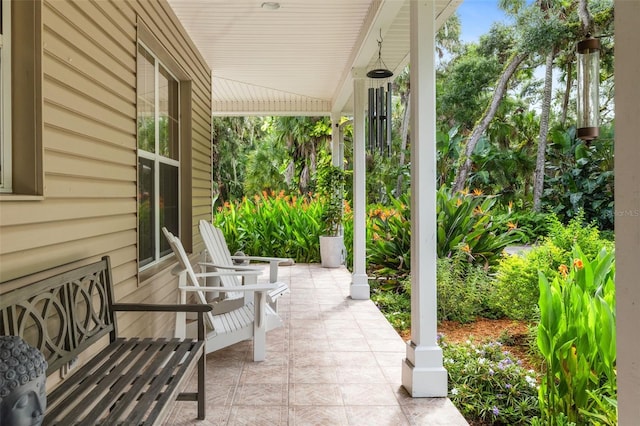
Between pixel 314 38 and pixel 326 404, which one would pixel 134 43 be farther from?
pixel 326 404

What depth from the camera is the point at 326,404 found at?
2795 millimetres

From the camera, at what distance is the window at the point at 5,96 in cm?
187

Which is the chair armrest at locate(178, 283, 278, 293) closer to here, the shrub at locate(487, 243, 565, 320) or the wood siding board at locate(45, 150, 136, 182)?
the wood siding board at locate(45, 150, 136, 182)

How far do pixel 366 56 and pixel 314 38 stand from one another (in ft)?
1.95

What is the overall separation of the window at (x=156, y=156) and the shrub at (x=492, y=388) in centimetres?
245

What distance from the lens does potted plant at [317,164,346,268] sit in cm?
815

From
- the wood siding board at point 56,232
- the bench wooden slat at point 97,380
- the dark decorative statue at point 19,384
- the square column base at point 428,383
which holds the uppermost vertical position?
the wood siding board at point 56,232

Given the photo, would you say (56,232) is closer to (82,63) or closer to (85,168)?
(85,168)

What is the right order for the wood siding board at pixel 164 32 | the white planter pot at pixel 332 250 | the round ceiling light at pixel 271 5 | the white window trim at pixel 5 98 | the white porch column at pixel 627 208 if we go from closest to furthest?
1. the white porch column at pixel 627 208
2. the white window trim at pixel 5 98
3. the wood siding board at pixel 164 32
4. the round ceiling light at pixel 271 5
5. the white planter pot at pixel 332 250

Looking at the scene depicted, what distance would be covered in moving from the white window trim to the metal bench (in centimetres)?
45

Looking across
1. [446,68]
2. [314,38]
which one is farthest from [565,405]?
[446,68]

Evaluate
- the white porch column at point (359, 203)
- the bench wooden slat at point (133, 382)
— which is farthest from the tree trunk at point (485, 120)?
the bench wooden slat at point (133, 382)

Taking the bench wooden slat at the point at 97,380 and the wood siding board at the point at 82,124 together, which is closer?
the bench wooden slat at the point at 97,380

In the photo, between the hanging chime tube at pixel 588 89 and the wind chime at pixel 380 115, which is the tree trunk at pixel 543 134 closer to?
the wind chime at pixel 380 115
